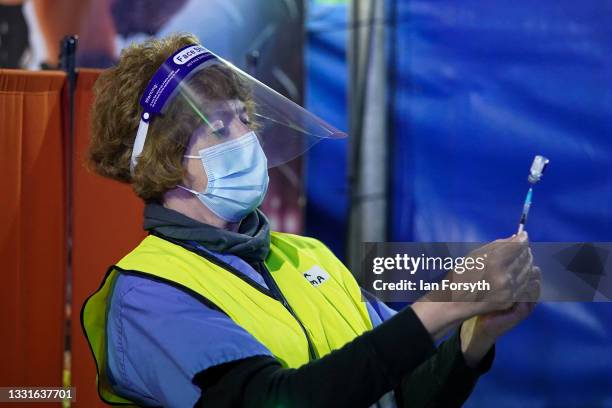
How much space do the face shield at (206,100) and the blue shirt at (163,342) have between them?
1.05 feet

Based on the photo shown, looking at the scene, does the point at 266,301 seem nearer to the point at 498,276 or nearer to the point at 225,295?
the point at 225,295

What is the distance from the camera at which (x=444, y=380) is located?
1.70 m

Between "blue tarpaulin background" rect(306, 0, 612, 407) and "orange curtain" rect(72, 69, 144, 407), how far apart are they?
146cm

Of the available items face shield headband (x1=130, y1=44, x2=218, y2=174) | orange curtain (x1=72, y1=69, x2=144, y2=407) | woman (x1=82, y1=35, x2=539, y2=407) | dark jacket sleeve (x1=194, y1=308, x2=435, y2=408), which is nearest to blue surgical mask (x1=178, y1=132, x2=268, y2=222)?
woman (x1=82, y1=35, x2=539, y2=407)

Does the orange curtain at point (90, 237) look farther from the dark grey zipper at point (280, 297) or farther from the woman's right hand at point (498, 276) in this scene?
the woman's right hand at point (498, 276)

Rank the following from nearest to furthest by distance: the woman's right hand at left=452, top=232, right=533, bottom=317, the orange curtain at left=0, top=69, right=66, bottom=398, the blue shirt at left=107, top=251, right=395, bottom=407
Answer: the woman's right hand at left=452, top=232, right=533, bottom=317 < the blue shirt at left=107, top=251, right=395, bottom=407 < the orange curtain at left=0, top=69, right=66, bottom=398

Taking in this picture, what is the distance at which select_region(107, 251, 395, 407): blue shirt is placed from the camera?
1479mm

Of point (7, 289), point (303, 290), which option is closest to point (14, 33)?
point (7, 289)

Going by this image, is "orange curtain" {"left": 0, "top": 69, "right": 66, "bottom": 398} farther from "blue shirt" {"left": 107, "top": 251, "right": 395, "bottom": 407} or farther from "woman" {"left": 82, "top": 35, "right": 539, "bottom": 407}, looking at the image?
"blue shirt" {"left": 107, "top": 251, "right": 395, "bottom": 407}

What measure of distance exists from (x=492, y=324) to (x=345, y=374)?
1.07ft

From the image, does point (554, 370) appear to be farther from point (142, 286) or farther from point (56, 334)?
point (142, 286)

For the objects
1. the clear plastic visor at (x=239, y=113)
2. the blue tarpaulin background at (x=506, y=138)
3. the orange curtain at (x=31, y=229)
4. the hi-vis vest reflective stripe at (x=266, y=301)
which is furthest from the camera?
the blue tarpaulin background at (x=506, y=138)

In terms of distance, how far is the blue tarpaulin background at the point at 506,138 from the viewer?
3506mm

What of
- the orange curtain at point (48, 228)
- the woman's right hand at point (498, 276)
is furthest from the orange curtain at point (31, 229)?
the woman's right hand at point (498, 276)
